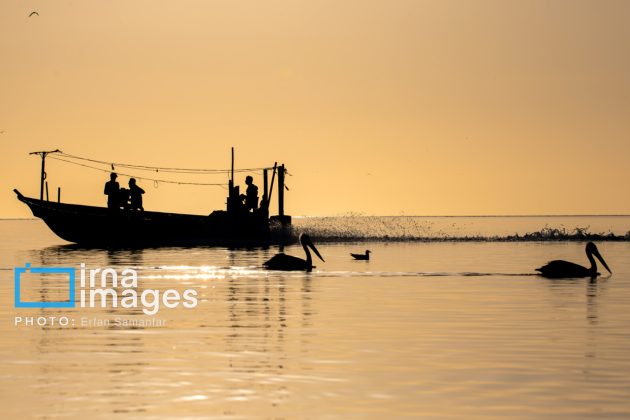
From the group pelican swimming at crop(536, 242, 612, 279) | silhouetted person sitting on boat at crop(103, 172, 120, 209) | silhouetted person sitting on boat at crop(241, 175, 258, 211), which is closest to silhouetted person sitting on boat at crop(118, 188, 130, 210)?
silhouetted person sitting on boat at crop(103, 172, 120, 209)

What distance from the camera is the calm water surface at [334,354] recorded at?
533 inches

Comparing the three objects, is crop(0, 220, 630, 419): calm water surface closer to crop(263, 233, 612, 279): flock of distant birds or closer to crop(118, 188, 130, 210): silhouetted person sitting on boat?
crop(263, 233, 612, 279): flock of distant birds

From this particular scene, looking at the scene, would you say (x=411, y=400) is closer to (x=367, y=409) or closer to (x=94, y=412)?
(x=367, y=409)

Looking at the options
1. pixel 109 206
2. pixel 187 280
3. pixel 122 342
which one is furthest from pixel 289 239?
pixel 122 342

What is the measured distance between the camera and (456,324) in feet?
72.5

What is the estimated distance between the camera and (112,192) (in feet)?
181

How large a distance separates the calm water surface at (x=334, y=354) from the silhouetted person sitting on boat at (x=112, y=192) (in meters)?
22.9

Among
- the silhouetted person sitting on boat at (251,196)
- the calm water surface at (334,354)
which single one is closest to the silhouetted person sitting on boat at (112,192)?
the silhouetted person sitting on boat at (251,196)

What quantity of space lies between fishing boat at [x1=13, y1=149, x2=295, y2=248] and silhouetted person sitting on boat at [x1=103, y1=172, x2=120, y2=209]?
522 mm

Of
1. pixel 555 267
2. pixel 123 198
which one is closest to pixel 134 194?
pixel 123 198

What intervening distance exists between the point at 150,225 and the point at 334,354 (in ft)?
139

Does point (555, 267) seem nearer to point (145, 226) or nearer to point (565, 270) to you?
point (565, 270)

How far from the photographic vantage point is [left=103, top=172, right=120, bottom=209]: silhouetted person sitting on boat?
55.0 meters

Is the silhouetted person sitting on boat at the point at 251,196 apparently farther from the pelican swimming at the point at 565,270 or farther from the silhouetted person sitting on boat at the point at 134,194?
the pelican swimming at the point at 565,270
